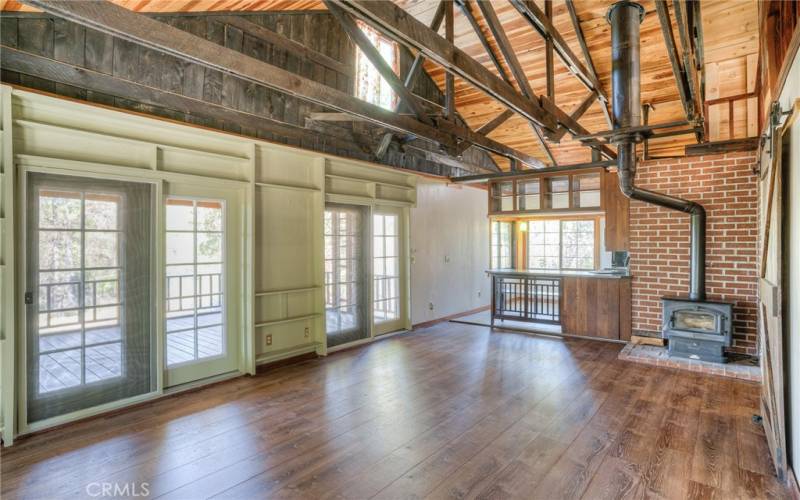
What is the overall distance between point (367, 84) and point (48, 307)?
4.23 metres

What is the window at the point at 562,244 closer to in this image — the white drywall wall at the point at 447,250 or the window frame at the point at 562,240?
the window frame at the point at 562,240

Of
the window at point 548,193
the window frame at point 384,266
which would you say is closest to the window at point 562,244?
the window at point 548,193

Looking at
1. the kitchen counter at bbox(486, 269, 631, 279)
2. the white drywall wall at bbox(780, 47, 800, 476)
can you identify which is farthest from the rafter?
the kitchen counter at bbox(486, 269, 631, 279)

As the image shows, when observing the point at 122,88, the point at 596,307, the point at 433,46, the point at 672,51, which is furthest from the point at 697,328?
the point at 122,88

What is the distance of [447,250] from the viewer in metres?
7.58

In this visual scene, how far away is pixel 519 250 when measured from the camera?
10.2 meters

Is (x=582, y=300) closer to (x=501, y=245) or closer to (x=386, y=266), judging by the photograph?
(x=386, y=266)

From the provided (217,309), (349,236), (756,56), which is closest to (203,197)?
(217,309)

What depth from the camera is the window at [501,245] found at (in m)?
9.18

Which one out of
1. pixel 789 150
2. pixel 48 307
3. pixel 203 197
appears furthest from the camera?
pixel 203 197

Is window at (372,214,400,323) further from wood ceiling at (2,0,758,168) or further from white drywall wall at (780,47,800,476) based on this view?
white drywall wall at (780,47,800,476)

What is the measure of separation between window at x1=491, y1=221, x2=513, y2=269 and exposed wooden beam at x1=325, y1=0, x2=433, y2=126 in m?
5.53

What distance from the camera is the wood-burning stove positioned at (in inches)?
185

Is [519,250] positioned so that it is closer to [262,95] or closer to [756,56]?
[756,56]
